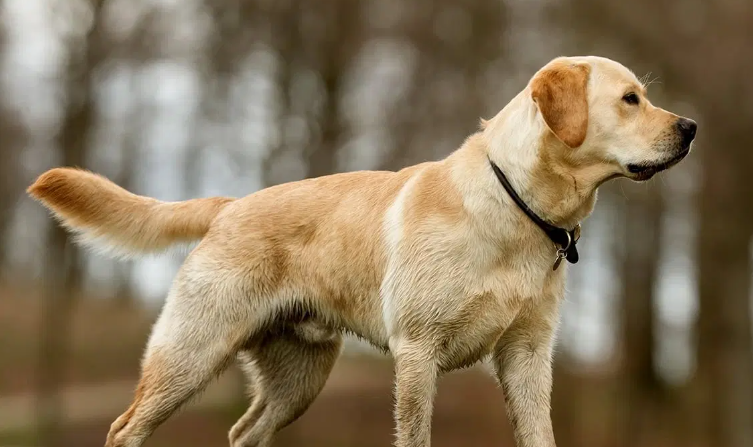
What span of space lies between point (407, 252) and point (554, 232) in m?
0.76

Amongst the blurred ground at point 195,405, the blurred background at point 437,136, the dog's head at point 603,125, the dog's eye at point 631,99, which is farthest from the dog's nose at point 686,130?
the blurred ground at point 195,405

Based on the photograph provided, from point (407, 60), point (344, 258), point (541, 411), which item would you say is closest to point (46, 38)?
point (407, 60)

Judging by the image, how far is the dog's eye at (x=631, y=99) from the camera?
4.66m

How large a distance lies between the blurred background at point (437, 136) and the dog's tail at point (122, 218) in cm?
778

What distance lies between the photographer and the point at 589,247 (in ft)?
57.3

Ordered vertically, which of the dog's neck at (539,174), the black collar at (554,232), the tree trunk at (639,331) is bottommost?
the tree trunk at (639,331)

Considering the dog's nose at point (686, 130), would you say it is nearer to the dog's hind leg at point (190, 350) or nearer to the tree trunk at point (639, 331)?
the dog's hind leg at point (190, 350)

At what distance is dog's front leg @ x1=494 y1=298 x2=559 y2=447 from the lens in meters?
4.86

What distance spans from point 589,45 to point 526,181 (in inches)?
398

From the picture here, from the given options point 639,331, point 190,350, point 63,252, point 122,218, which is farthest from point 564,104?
point 639,331

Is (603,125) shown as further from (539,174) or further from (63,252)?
(63,252)

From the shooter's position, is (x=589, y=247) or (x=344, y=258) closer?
(x=344, y=258)

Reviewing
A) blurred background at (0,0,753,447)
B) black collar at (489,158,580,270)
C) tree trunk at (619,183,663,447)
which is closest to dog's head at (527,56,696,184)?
black collar at (489,158,580,270)

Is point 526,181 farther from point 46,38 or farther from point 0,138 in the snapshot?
point 0,138
